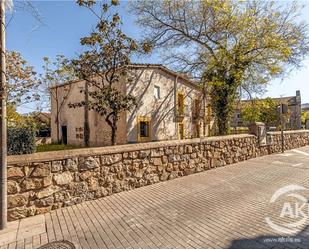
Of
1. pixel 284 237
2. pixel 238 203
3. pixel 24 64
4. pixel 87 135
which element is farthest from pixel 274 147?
pixel 87 135

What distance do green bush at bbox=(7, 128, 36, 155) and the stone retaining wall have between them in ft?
1.94

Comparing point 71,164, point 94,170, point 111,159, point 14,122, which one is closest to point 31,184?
point 71,164

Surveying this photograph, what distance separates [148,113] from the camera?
55.7 feet

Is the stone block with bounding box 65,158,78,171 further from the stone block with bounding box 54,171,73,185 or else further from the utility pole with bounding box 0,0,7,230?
the utility pole with bounding box 0,0,7,230

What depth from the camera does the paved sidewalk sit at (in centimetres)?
338

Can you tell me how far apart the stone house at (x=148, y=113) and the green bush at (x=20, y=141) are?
9.01m

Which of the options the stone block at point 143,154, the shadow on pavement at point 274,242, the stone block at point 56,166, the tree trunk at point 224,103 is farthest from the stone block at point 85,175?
the tree trunk at point 224,103

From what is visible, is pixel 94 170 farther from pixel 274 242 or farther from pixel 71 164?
pixel 274 242

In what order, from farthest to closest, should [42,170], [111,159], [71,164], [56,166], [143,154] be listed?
[143,154]
[111,159]
[71,164]
[56,166]
[42,170]

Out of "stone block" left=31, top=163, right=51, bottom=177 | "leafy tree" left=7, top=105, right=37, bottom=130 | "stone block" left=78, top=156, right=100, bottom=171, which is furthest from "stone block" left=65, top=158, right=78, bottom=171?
"leafy tree" left=7, top=105, right=37, bottom=130

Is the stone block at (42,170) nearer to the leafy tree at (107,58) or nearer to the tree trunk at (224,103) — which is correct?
the leafy tree at (107,58)

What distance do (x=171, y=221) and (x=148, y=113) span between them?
13.1 metres

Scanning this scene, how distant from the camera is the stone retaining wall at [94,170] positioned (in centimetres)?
451

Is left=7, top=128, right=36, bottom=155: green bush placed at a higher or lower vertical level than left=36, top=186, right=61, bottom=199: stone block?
higher
